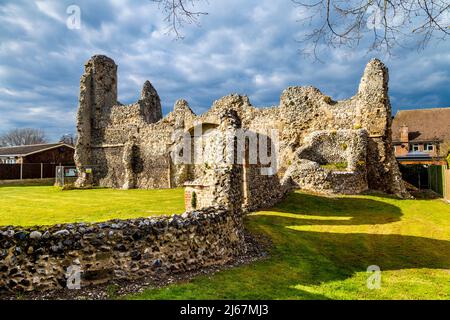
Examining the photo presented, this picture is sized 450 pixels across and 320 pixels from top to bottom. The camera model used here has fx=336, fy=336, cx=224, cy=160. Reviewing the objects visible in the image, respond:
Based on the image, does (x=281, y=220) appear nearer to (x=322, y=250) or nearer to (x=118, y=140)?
(x=322, y=250)

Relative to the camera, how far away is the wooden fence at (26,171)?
121 feet

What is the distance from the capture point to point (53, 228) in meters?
6.85

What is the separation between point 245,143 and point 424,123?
129ft

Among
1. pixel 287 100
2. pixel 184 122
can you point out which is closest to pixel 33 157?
pixel 184 122

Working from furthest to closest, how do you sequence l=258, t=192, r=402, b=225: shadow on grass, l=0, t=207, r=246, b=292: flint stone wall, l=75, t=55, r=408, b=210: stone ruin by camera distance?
A: l=75, t=55, r=408, b=210: stone ruin
l=258, t=192, r=402, b=225: shadow on grass
l=0, t=207, r=246, b=292: flint stone wall

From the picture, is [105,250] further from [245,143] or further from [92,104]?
[92,104]

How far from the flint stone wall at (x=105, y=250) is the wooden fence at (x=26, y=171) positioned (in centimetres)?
3601

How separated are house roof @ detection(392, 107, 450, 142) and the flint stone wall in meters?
41.2

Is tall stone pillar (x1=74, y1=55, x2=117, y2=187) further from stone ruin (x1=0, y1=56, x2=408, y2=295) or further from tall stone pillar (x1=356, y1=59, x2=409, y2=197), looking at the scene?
tall stone pillar (x1=356, y1=59, x2=409, y2=197)

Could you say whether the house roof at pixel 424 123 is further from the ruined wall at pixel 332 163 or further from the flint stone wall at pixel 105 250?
the flint stone wall at pixel 105 250

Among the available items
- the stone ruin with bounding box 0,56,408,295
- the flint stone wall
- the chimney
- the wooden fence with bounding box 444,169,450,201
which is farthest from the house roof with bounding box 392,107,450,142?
the flint stone wall

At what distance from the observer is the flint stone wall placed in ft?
21.0

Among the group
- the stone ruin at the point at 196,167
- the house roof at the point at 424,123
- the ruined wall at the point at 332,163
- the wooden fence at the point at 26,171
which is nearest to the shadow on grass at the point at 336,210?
the stone ruin at the point at 196,167
